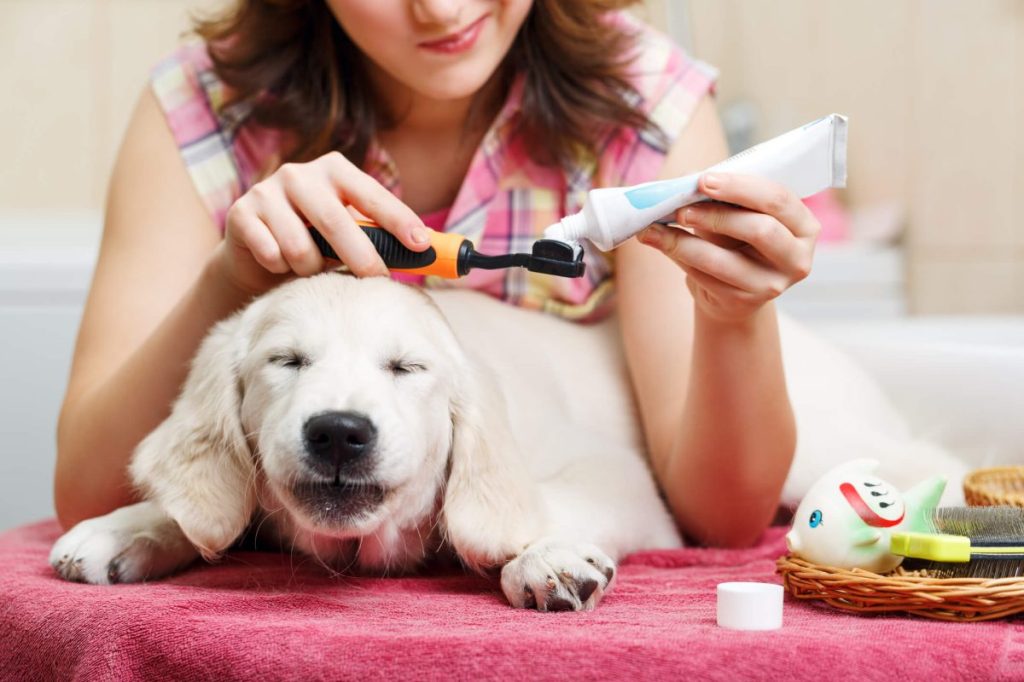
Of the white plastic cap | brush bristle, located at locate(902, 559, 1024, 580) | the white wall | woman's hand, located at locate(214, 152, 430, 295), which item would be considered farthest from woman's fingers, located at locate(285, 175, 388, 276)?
the white wall

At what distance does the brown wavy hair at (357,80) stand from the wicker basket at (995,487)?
1.86ft

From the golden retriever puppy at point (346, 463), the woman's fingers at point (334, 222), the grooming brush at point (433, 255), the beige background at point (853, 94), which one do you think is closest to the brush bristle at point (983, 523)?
the golden retriever puppy at point (346, 463)

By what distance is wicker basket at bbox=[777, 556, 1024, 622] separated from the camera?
826 millimetres

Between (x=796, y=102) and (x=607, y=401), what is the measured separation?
192cm

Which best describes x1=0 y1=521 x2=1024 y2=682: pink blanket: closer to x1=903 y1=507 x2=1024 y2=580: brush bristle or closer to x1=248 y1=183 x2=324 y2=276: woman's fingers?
x1=903 y1=507 x2=1024 y2=580: brush bristle

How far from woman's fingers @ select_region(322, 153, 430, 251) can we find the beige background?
180 centimetres

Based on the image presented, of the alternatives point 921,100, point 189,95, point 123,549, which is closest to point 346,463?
point 123,549

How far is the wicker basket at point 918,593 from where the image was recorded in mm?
826

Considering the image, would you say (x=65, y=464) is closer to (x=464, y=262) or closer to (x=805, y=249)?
(x=464, y=262)

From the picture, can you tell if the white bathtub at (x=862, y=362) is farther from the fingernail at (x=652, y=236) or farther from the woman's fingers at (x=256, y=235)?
the woman's fingers at (x=256, y=235)

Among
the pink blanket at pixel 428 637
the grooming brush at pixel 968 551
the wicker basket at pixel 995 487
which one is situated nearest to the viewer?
the pink blanket at pixel 428 637

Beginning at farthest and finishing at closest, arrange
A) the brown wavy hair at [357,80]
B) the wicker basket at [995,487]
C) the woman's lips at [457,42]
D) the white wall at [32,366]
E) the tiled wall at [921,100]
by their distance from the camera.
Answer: the tiled wall at [921,100] < the white wall at [32,366] < the brown wavy hair at [357,80] < the woman's lips at [457,42] < the wicker basket at [995,487]

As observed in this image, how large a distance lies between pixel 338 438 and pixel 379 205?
20cm

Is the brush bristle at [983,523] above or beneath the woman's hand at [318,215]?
beneath
